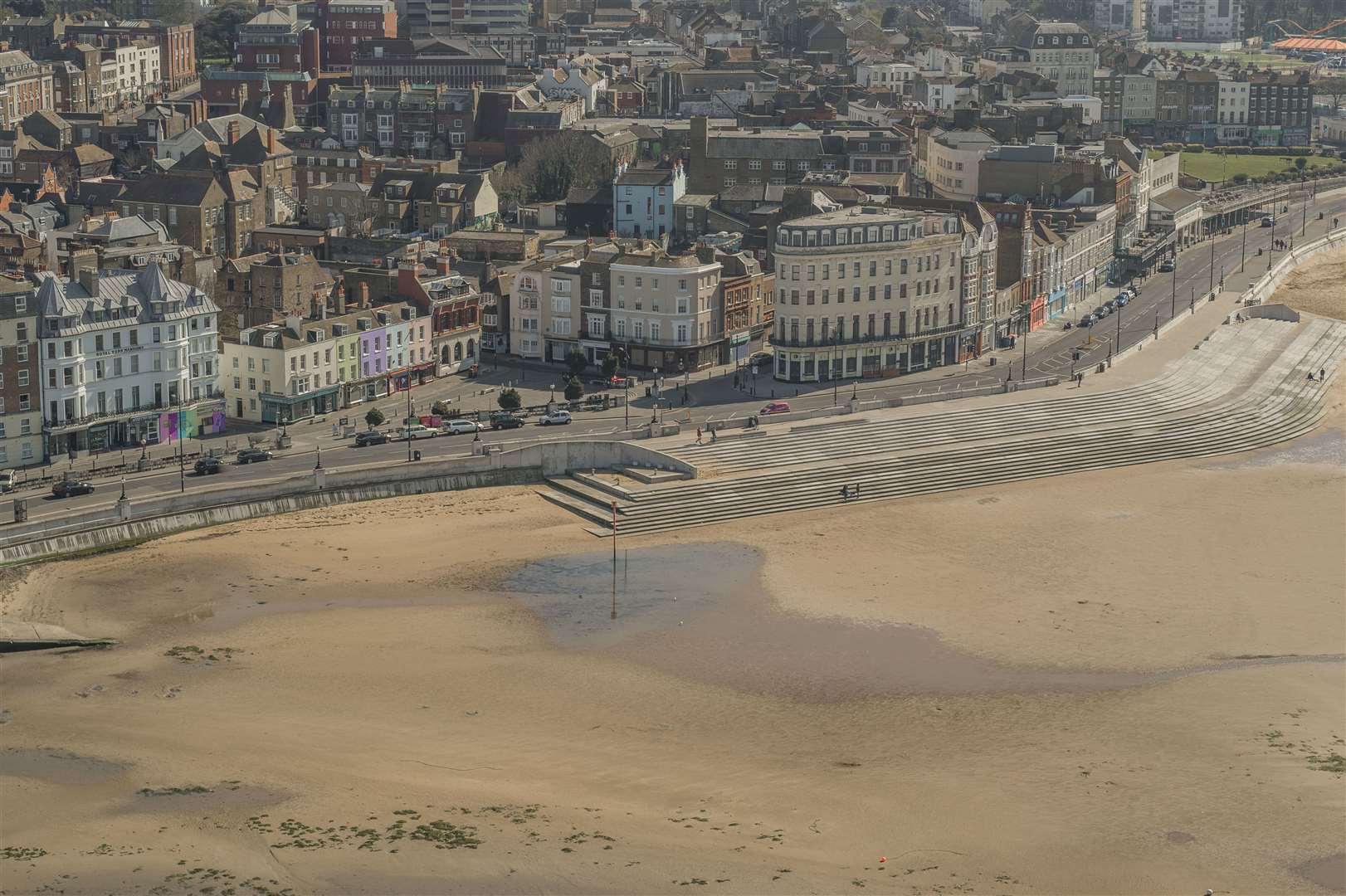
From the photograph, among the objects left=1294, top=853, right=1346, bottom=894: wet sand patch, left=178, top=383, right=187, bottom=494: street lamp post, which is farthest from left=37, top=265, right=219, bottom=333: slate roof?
left=1294, top=853, right=1346, bottom=894: wet sand patch

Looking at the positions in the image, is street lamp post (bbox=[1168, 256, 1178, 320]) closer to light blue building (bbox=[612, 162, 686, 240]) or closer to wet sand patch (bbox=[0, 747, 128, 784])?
light blue building (bbox=[612, 162, 686, 240])

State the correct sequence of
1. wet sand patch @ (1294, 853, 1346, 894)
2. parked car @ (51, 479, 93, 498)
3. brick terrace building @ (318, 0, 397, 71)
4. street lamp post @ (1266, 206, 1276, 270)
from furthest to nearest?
brick terrace building @ (318, 0, 397, 71)
street lamp post @ (1266, 206, 1276, 270)
parked car @ (51, 479, 93, 498)
wet sand patch @ (1294, 853, 1346, 894)

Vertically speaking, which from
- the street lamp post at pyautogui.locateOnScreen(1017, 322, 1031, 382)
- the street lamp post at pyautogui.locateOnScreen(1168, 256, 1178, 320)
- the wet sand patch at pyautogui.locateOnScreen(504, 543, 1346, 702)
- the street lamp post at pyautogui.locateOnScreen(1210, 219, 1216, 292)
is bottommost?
the wet sand patch at pyautogui.locateOnScreen(504, 543, 1346, 702)

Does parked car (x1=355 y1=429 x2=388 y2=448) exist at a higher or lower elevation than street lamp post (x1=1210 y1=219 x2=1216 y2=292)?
lower

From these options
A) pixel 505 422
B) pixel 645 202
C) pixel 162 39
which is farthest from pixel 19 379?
pixel 162 39

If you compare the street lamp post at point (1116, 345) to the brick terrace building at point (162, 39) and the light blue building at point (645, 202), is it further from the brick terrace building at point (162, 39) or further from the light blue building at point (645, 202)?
the brick terrace building at point (162, 39)

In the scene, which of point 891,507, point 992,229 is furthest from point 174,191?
point 891,507

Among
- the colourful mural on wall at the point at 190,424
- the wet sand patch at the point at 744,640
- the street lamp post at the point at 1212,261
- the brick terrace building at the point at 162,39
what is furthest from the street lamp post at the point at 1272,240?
the brick terrace building at the point at 162,39
